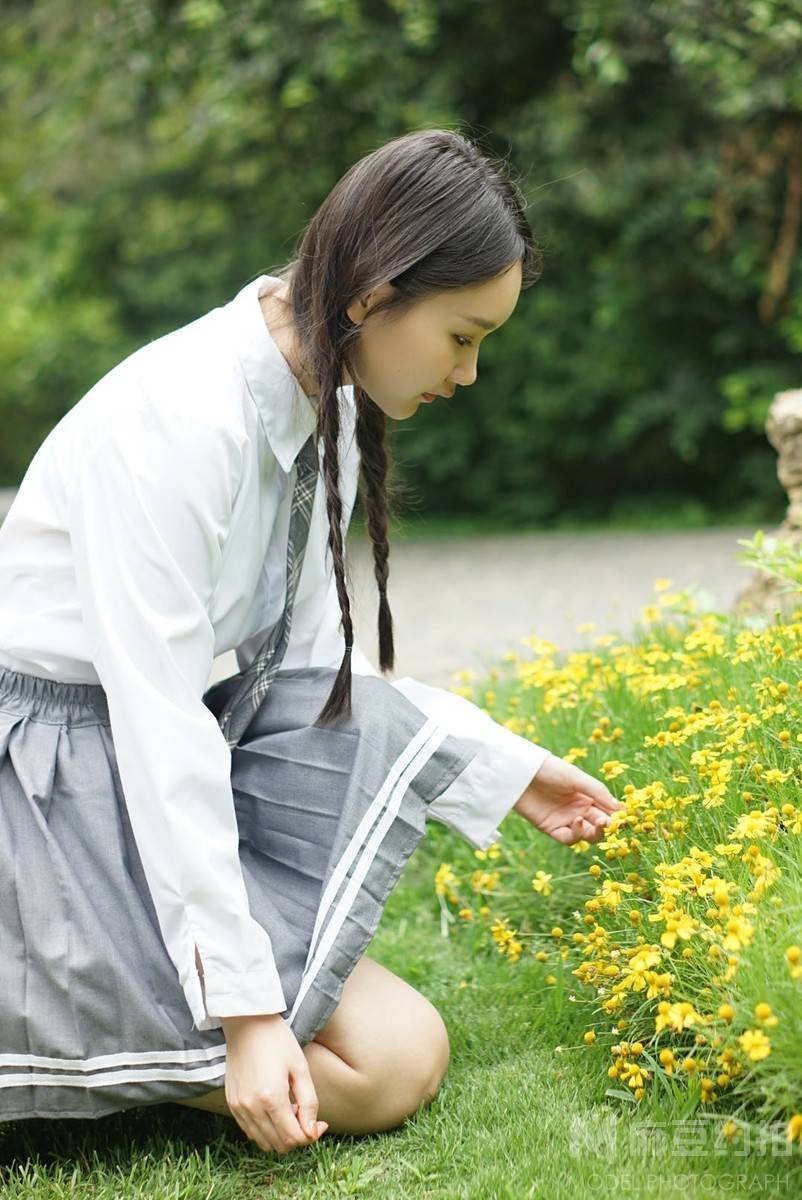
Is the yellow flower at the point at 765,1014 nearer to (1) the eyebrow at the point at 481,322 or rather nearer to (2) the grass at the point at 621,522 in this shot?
(1) the eyebrow at the point at 481,322

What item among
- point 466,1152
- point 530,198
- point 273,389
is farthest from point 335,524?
point 530,198

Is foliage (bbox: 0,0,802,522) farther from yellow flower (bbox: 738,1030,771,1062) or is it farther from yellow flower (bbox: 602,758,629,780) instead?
yellow flower (bbox: 738,1030,771,1062)

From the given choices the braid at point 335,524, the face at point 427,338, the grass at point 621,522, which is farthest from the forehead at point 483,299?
the grass at point 621,522

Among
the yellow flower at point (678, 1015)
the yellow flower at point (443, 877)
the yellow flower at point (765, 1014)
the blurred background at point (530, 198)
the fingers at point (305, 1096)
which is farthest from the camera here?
the blurred background at point (530, 198)

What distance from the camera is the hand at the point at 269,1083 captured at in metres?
1.71

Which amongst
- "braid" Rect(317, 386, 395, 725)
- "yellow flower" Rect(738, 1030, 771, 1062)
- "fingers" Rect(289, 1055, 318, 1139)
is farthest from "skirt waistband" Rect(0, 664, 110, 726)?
"yellow flower" Rect(738, 1030, 771, 1062)

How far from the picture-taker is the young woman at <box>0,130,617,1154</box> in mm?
1785

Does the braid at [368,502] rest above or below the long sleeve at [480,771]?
above

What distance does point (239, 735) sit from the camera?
214 cm

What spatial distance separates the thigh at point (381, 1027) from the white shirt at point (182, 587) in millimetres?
166

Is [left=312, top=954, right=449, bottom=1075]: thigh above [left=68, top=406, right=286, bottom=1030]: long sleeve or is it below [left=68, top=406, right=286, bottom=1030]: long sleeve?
below

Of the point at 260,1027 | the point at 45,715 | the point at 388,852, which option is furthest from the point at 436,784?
the point at 45,715

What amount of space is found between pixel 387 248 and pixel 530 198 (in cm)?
524

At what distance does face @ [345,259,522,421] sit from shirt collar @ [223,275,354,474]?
0.09m
